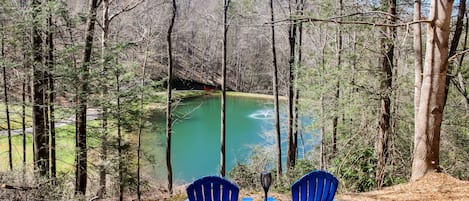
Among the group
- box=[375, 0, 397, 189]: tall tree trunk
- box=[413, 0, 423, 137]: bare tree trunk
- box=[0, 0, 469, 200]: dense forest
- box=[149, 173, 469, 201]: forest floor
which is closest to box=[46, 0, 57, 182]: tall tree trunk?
box=[0, 0, 469, 200]: dense forest

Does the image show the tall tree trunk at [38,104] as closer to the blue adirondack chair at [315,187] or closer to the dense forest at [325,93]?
the dense forest at [325,93]

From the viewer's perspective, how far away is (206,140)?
55.7 ft

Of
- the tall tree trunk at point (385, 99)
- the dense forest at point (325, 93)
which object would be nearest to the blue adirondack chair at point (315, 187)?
the dense forest at point (325, 93)

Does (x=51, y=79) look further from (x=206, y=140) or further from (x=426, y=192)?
(x=206, y=140)

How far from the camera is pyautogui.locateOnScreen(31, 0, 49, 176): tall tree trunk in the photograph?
5.41 m

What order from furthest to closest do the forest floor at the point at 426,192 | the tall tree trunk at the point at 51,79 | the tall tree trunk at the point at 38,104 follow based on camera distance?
the tall tree trunk at the point at 51,79 < the tall tree trunk at the point at 38,104 < the forest floor at the point at 426,192

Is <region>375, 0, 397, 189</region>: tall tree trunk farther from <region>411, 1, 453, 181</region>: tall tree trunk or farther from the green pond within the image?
the green pond

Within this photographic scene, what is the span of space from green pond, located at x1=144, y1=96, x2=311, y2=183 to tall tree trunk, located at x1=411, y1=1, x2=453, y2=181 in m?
6.60

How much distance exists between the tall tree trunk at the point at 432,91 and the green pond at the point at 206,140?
21.7 feet

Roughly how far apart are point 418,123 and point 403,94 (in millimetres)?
2246

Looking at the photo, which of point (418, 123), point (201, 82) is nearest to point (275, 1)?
point (418, 123)

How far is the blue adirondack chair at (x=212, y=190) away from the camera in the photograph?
2441mm

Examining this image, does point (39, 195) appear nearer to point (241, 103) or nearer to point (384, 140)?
point (384, 140)

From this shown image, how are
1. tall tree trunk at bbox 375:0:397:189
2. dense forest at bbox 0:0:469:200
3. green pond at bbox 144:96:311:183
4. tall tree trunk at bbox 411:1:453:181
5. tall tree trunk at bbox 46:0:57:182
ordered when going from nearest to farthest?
tall tree trunk at bbox 411:1:453:181 < dense forest at bbox 0:0:469:200 < tall tree trunk at bbox 375:0:397:189 < tall tree trunk at bbox 46:0:57:182 < green pond at bbox 144:96:311:183
